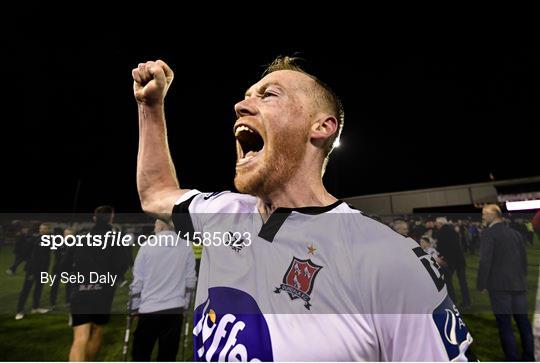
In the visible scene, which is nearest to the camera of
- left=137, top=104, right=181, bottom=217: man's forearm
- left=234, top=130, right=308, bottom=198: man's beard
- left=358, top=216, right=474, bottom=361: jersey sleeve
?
left=358, top=216, right=474, bottom=361: jersey sleeve

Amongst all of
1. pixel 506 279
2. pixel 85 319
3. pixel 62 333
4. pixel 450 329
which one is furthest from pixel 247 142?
pixel 62 333

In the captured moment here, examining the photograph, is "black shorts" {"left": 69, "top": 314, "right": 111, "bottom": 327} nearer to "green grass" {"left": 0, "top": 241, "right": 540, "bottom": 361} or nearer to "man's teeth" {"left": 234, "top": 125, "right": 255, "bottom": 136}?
"green grass" {"left": 0, "top": 241, "right": 540, "bottom": 361}

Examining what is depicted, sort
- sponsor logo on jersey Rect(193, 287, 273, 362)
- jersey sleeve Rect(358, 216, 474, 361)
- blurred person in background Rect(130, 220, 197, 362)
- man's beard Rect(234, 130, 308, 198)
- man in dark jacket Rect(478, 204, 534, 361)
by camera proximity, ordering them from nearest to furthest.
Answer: jersey sleeve Rect(358, 216, 474, 361) → sponsor logo on jersey Rect(193, 287, 273, 362) → man's beard Rect(234, 130, 308, 198) → blurred person in background Rect(130, 220, 197, 362) → man in dark jacket Rect(478, 204, 534, 361)

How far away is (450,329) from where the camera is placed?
44.2 inches

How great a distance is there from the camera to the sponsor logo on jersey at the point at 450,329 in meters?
1.10

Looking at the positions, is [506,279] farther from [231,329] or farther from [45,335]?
[45,335]

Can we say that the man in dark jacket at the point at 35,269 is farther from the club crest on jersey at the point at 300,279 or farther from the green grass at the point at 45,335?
the club crest on jersey at the point at 300,279

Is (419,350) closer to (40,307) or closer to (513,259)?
(513,259)

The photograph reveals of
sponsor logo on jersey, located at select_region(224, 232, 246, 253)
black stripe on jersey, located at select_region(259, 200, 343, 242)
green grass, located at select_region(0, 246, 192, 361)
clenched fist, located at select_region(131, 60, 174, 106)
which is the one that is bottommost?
green grass, located at select_region(0, 246, 192, 361)

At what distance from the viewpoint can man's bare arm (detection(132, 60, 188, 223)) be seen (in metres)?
1.67

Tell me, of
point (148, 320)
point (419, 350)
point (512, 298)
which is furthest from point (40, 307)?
point (512, 298)

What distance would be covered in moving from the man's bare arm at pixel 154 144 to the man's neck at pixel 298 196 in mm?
613

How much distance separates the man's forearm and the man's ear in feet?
2.78

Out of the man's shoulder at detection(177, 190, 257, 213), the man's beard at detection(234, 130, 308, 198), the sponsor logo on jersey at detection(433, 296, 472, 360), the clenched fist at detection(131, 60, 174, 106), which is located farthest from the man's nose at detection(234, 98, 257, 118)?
the sponsor logo on jersey at detection(433, 296, 472, 360)
